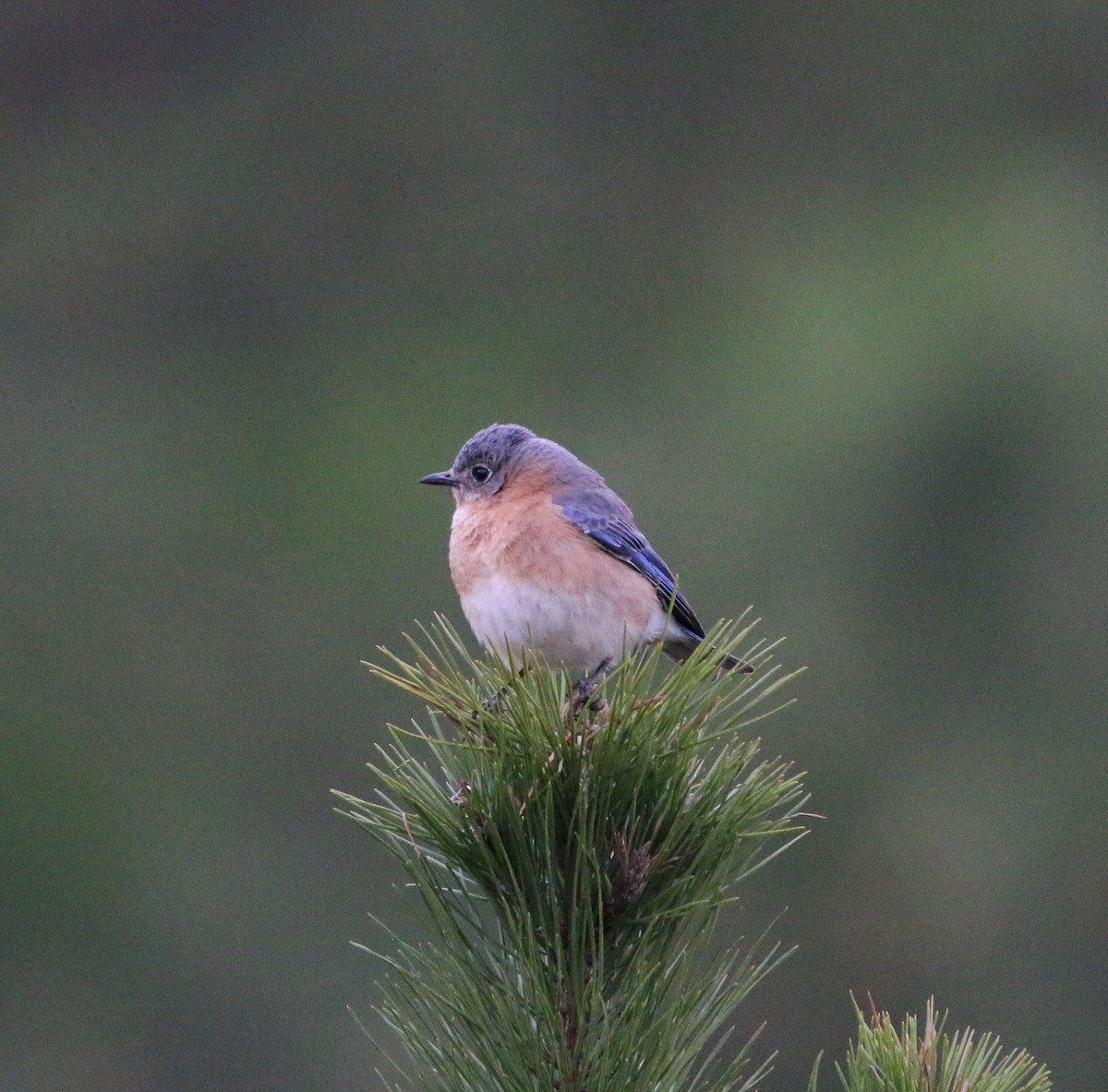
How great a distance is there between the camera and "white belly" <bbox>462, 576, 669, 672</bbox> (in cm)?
287

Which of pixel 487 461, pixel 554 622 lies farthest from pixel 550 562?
pixel 487 461

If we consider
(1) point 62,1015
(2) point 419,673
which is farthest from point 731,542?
(2) point 419,673

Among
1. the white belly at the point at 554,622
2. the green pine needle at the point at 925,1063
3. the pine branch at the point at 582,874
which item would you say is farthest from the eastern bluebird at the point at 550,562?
the green pine needle at the point at 925,1063

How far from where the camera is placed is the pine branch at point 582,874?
Result: 5.23 ft

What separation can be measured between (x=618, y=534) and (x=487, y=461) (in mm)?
343

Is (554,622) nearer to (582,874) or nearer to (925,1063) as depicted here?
(582,874)

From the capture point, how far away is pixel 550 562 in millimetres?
2947

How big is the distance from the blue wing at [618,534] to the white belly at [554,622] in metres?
Result: 0.20

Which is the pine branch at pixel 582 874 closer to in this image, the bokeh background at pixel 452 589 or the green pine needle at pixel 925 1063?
the green pine needle at pixel 925 1063

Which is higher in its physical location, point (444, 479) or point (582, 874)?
point (444, 479)

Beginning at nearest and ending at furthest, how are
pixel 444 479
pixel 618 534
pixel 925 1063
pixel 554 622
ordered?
1. pixel 925 1063
2. pixel 554 622
3. pixel 618 534
4. pixel 444 479

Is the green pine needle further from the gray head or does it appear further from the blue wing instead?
the gray head

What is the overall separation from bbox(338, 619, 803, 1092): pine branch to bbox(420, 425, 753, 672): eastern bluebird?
95 cm

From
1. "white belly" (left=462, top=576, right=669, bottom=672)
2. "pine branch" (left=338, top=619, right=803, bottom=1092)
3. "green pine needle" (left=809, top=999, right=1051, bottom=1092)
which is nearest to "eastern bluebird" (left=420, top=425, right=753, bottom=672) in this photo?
"white belly" (left=462, top=576, right=669, bottom=672)
